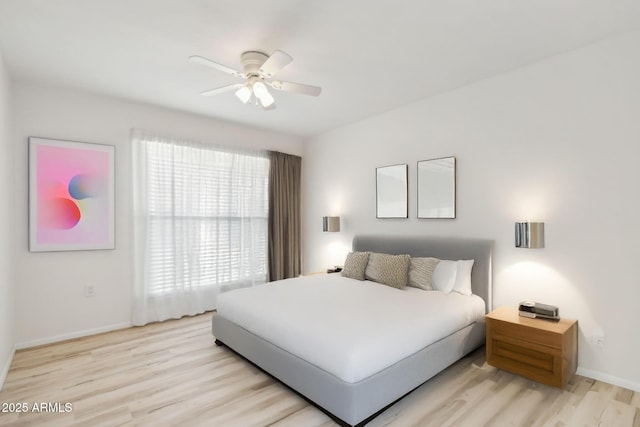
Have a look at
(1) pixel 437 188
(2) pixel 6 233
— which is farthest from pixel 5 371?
(1) pixel 437 188

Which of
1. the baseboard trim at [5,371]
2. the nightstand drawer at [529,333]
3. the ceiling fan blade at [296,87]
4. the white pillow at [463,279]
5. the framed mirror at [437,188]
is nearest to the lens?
the nightstand drawer at [529,333]

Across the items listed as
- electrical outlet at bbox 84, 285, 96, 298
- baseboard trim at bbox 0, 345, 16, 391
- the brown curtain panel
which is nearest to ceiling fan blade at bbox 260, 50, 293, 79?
the brown curtain panel

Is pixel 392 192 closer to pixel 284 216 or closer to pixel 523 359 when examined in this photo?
pixel 284 216

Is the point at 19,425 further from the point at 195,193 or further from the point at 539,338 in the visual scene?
the point at 539,338

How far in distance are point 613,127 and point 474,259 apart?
155cm

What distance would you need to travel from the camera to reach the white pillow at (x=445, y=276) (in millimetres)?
3184

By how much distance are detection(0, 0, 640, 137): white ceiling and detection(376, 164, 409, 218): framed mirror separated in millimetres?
1032

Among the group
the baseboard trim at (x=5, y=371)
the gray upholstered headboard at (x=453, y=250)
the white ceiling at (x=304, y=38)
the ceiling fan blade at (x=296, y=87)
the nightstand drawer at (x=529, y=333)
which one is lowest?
the baseboard trim at (x=5, y=371)

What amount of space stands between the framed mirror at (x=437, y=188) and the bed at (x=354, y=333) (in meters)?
0.37

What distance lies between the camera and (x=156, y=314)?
3.95 m

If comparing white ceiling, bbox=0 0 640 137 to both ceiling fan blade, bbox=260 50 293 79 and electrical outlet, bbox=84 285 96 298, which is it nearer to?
ceiling fan blade, bbox=260 50 293 79

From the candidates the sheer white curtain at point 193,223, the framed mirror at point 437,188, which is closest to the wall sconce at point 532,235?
the framed mirror at point 437,188

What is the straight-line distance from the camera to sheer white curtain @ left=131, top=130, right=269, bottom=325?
12.7ft

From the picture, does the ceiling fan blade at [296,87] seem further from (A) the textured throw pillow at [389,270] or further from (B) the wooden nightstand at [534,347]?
(B) the wooden nightstand at [534,347]
